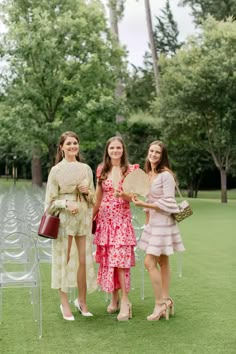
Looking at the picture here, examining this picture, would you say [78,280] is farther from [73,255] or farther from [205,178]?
[205,178]

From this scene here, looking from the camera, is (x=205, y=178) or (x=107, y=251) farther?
(x=205, y=178)

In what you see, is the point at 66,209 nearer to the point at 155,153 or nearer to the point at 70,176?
the point at 70,176

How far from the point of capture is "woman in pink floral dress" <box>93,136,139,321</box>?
19.9 ft

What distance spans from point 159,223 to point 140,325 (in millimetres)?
982

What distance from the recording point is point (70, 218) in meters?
5.98

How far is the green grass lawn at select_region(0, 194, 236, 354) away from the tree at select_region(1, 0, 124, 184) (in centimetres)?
1450

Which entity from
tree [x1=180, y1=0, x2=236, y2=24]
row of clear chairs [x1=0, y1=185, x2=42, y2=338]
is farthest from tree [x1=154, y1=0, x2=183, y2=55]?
row of clear chairs [x1=0, y1=185, x2=42, y2=338]

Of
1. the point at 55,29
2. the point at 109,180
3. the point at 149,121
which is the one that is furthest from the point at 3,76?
the point at 109,180

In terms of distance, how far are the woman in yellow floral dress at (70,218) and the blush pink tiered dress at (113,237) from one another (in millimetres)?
129

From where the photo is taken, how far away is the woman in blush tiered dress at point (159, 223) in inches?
234

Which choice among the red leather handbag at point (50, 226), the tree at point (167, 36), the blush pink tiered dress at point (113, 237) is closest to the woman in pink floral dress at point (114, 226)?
the blush pink tiered dress at point (113, 237)

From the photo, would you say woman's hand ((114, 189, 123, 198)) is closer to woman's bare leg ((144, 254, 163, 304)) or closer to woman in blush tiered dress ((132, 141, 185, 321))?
woman in blush tiered dress ((132, 141, 185, 321))

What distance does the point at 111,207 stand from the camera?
6.14 m

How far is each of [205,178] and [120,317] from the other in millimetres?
35502
